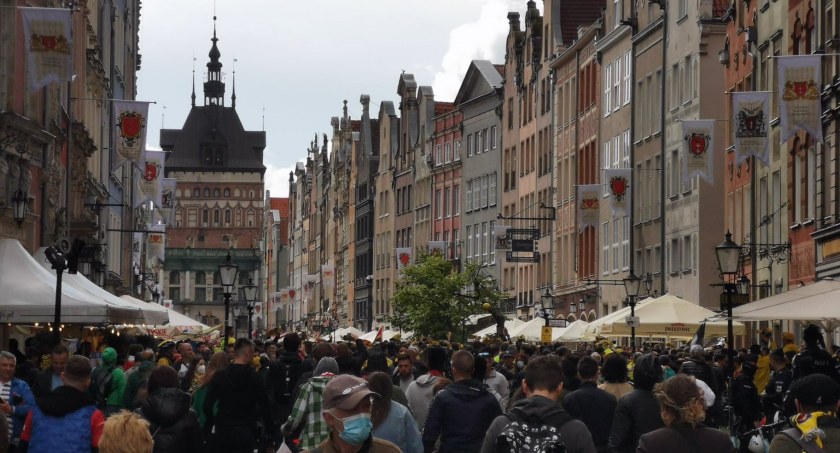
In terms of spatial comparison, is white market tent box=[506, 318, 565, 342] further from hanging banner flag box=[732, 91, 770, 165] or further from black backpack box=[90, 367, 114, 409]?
black backpack box=[90, 367, 114, 409]

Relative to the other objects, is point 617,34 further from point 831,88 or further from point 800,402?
point 800,402

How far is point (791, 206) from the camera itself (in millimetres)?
40750

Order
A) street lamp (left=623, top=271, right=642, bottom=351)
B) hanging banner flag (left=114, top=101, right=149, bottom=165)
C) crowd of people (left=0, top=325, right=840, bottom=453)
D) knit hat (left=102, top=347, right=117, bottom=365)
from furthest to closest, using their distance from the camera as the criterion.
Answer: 1. hanging banner flag (left=114, top=101, right=149, bottom=165)
2. street lamp (left=623, top=271, right=642, bottom=351)
3. knit hat (left=102, top=347, right=117, bottom=365)
4. crowd of people (left=0, top=325, right=840, bottom=453)

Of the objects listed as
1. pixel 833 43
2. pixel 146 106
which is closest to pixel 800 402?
pixel 833 43

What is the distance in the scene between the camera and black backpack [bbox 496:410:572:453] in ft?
27.9

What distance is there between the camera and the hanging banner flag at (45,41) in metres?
27.4

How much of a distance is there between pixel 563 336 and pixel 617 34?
1974 centimetres

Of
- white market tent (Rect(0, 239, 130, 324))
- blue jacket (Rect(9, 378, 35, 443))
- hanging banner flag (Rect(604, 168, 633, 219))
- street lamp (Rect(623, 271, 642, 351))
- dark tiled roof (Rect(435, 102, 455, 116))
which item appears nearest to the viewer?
blue jacket (Rect(9, 378, 35, 443))

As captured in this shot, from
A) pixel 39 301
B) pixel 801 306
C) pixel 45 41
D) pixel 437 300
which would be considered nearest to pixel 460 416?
pixel 801 306

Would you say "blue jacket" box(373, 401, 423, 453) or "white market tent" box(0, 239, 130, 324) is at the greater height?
"white market tent" box(0, 239, 130, 324)

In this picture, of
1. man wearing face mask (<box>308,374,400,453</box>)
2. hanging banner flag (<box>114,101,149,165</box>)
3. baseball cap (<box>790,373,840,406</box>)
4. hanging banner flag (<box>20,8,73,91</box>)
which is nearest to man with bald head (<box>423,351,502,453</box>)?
baseball cap (<box>790,373,840,406</box>)

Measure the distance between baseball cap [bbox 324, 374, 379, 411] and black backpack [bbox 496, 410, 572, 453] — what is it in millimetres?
1362

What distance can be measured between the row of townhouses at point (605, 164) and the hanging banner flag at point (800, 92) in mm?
695

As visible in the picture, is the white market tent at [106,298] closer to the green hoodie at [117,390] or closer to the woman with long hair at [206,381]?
the green hoodie at [117,390]
